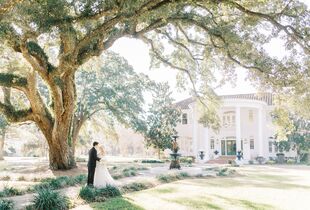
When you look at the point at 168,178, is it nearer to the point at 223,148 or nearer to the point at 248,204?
the point at 248,204

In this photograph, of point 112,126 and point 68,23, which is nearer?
point 68,23

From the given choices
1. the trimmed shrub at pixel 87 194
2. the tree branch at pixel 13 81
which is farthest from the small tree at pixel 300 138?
the trimmed shrub at pixel 87 194

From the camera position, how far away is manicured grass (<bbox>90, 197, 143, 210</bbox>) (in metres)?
10.3

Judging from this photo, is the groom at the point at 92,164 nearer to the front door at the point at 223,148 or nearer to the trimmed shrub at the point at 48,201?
the trimmed shrub at the point at 48,201

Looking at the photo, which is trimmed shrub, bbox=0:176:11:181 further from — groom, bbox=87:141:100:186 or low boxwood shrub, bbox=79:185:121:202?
low boxwood shrub, bbox=79:185:121:202

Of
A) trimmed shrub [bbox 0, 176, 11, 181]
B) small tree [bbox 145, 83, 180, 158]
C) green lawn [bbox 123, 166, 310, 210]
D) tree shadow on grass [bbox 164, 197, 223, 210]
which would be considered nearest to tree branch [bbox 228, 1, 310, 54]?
green lawn [bbox 123, 166, 310, 210]

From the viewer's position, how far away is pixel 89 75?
31438mm

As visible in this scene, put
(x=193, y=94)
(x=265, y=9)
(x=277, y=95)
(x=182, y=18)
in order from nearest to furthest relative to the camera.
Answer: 1. (x=265, y=9)
2. (x=182, y=18)
3. (x=277, y=95)
4. (x=193, y=94)

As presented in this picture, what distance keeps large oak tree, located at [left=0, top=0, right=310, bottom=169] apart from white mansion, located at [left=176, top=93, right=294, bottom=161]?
1809 cm

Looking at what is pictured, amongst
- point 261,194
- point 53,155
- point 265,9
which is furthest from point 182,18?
point 53,155

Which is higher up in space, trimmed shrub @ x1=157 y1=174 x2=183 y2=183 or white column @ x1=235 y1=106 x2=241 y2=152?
white column @ x1=235 y1=106 x2=241 y2=152

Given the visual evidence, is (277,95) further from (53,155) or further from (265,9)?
(53,155)

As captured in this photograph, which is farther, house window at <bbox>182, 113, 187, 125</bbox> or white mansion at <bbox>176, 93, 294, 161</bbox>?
house window at <bbox>182, 113, 187, 125</bbox>

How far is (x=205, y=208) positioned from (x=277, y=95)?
875 centimetres
